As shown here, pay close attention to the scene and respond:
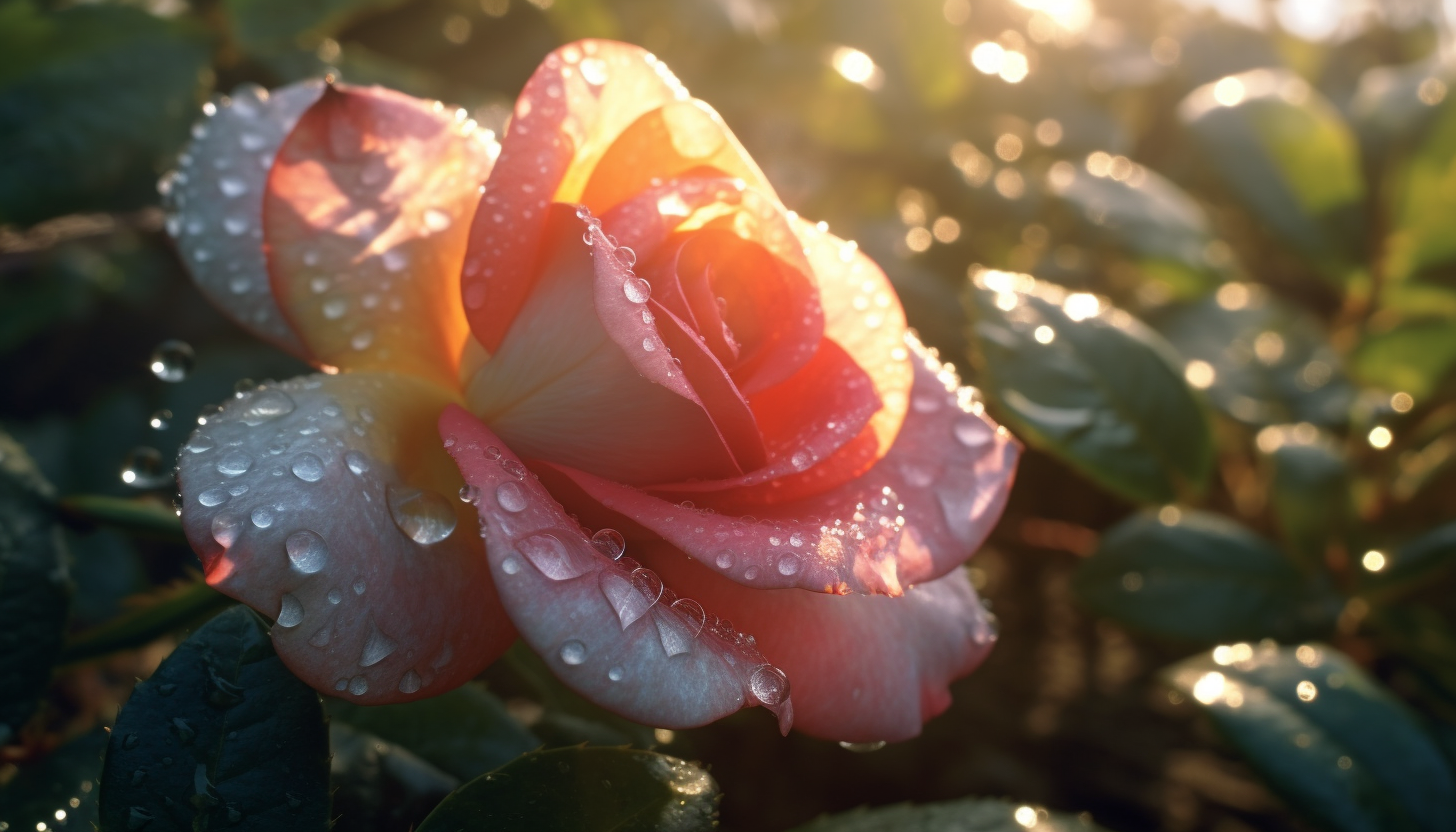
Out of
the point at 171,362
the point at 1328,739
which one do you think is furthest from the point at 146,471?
the point at 1328,739

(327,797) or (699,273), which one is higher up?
(699,273)

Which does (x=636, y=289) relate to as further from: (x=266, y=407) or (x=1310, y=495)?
(x=1310, y=495)

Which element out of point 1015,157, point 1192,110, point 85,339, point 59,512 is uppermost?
point 1192,110

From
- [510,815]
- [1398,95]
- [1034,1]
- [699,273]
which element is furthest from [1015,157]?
[510,815]

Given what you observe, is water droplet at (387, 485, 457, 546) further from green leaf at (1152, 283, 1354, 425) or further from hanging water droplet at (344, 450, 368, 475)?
green leaf at (1152, 283, 1354, 425)

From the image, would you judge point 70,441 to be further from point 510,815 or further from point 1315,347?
point 1315,347

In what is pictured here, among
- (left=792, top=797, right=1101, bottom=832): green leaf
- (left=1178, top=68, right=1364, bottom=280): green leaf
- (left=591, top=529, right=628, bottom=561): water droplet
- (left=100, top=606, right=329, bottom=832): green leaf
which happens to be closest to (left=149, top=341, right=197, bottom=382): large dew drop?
(left=100, top=606, right=329, bottom=832): green leaf
